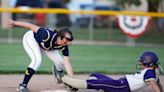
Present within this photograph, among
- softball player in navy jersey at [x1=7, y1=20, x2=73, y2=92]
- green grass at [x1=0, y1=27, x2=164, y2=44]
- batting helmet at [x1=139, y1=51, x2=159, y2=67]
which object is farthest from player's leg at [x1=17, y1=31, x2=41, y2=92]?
green grass at [x1=0, y1=27, x2=164, y2=44]

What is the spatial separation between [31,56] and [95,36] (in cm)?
1504

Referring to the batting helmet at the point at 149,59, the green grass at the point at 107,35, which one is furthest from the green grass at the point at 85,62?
the green grass at the point at 107,35

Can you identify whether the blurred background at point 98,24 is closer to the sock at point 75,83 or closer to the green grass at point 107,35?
the green grass at point 107,35

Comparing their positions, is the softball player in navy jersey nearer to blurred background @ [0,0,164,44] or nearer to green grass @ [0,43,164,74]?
green grass @ [0,43,164,74]

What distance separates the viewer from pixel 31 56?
853cm

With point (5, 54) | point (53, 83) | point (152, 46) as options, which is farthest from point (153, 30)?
point (53, 83)

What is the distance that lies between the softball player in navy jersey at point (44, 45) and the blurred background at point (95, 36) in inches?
105

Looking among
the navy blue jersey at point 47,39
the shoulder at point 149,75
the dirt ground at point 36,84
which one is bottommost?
the dirt ground at point 36,84

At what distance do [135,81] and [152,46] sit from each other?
45.3 feet

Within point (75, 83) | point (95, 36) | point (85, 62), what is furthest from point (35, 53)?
point (95, 36)

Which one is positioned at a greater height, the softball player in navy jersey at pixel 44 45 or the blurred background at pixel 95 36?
the softball player in navy jersey at pixel 44 45

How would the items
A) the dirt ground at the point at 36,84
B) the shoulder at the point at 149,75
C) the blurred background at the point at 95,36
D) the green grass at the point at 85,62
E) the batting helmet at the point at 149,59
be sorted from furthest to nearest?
the blurred background at the point at 95,36, the green grass at the point at 85,62, the dirt ground at the point at 36,84, the batting helmet at the point at 149,59, the shoulder at the point at 149,75

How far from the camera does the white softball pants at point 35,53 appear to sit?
8.41m

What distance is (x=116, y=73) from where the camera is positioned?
38.1ft
